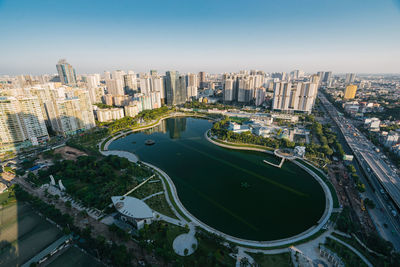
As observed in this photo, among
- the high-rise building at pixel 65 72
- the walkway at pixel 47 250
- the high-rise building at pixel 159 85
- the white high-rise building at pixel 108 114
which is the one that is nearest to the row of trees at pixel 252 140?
the walkway at pixel 47 250

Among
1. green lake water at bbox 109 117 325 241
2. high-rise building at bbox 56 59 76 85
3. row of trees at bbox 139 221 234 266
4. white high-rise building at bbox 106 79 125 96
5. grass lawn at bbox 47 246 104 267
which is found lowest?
green lake water at bbox 109 117 325 241

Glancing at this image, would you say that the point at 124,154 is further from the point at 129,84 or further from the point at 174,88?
the point at 129,84

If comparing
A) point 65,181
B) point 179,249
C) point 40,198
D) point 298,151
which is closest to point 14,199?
point 40,198

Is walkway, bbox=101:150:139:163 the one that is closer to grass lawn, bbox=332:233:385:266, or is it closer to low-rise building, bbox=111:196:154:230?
low-rise building, bbox=111:196:154:230

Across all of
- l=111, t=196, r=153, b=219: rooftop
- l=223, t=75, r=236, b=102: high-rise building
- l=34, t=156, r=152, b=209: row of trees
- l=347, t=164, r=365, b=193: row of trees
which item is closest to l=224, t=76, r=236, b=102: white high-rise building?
l=223, t=75, r=236, b=102: high-rise building

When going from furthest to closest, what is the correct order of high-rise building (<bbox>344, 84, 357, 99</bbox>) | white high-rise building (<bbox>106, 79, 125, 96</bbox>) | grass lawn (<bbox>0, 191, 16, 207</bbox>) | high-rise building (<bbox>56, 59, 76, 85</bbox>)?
high-rise building (<bbox>56, 59, 76, 85</bbox>), white high-rise building (<bbox>106, 79, 125, 96</bbox>), high-rise building (<bbox>344, 84, 357, 99</bbox>), grass lawn (<bbox>0, 191, 16, 207</bbox>)

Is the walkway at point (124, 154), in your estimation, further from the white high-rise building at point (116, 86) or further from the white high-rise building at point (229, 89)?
the white high-rise building at point (116, 86)

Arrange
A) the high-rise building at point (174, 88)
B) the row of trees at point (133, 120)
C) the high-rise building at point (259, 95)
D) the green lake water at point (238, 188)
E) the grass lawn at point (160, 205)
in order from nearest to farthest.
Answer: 1. the green lake water at point (238, 188)
2. the grass lawn at point (160, 205)
3. the row of trees at point (133, 120)
4. the high-rise building at point (259, 95)
5. the high-rise building at point (174, 88)
